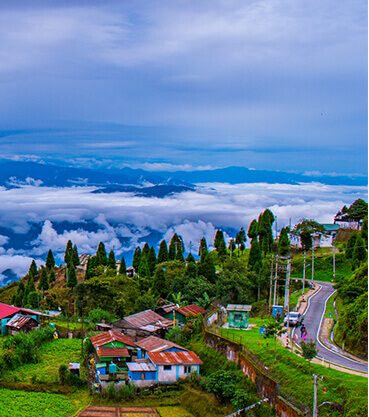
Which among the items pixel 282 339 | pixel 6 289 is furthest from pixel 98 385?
pixel 6 289

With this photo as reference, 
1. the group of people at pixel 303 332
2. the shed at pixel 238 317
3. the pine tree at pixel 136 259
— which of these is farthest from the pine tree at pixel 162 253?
the group of people at pixel 303 332

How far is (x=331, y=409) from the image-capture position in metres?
18.3

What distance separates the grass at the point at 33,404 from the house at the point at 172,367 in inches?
218

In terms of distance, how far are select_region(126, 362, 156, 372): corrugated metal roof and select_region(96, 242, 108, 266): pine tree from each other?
34.0m

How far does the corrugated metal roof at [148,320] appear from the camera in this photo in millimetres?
39250

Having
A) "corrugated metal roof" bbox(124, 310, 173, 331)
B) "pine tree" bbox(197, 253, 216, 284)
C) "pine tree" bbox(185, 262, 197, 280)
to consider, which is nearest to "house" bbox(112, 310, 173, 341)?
"corrugated metal roof" bbox(124, 310, 173, 331)

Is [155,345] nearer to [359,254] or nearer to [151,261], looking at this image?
[359,254]

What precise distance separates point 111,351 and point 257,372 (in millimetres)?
11101

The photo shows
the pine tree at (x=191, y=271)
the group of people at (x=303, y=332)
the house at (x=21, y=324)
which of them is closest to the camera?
the group of people at (x=303, y=332)

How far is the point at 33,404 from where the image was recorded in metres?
25.5

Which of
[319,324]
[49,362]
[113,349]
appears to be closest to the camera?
[319,324]

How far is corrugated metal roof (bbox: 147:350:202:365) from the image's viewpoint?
Result: 28.6 metres

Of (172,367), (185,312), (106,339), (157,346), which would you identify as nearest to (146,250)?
(185,312)

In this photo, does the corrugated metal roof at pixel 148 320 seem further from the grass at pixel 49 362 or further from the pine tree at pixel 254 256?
the pine tree at pixel 254 256
